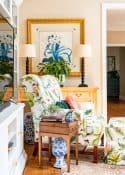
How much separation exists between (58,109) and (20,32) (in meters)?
2.12

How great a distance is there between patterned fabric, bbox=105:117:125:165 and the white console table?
1.03m

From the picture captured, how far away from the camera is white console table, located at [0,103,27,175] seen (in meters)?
2.60

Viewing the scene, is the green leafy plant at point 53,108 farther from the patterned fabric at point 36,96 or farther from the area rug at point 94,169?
the area rug at point 94,169

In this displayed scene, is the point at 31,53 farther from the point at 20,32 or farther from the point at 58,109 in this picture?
the point at 58,109

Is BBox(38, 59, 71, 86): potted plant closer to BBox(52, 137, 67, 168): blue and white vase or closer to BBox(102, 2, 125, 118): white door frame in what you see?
BBox(102, 2, 125, 118): white door frame

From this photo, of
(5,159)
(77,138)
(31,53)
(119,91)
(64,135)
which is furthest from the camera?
(119,91)

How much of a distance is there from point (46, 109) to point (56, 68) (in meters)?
1.26

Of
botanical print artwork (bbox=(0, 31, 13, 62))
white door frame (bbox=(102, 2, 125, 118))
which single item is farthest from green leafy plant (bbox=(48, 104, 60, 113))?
white door frame (bbox=(102, 2, 125, 118))

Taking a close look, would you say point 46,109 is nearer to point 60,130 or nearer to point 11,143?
point 60,130

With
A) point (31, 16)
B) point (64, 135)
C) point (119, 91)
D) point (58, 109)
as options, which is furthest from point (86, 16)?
point (119, 91)

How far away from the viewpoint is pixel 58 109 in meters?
3.96

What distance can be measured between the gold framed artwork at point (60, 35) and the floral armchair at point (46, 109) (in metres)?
1.09

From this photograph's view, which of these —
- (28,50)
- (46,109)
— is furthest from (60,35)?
(46,109)

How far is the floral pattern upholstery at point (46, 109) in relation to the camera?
3861 millimetres
